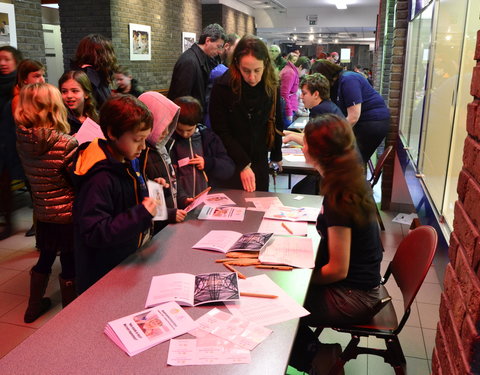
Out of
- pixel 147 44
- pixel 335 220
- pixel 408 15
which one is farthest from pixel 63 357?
pixel 147 44

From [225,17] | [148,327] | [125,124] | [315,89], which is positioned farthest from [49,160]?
[225,17]

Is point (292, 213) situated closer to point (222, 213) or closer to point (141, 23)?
point (222, 213)

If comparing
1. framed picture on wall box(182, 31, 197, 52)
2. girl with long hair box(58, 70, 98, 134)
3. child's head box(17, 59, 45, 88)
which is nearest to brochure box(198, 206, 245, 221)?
girl with long hair box(58, 70, 98, 134)

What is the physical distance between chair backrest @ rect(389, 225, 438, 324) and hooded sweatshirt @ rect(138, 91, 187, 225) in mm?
1105

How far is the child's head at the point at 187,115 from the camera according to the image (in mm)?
2480

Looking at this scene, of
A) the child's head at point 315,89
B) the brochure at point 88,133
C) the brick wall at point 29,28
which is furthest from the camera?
the brick wall at point 29,28

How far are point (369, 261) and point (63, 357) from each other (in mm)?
1254

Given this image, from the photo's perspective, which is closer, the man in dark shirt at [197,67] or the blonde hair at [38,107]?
the blonde hair at [38,107]

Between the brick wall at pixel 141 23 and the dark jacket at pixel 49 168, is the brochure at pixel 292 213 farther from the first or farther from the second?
the brick wall at pixel 141 23

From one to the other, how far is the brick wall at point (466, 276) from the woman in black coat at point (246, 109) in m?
1.65

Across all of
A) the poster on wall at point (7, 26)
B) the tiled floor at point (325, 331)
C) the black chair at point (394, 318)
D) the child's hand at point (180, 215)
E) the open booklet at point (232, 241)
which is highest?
the poster on wall at point (7, 26)

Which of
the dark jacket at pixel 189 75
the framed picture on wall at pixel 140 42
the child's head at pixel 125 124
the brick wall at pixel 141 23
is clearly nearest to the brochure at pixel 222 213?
the child's head at pixel 125 124

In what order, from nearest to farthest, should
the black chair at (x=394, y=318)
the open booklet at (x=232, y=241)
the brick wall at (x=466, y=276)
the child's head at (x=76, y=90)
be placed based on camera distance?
the brick wall at (x=466, y=276), the black chair at (x=394, y=318), the open booklet at (x=232, y=241), the child's head at (x=76, y=90)

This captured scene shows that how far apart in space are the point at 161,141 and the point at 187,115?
25cm
